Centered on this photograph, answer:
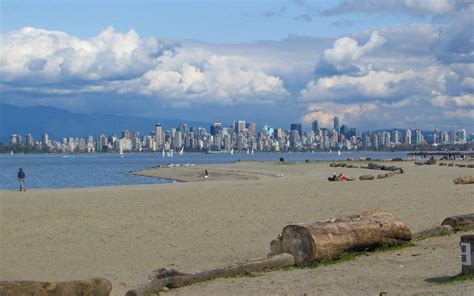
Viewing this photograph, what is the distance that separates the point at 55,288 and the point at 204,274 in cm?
268

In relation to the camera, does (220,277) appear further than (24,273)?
No

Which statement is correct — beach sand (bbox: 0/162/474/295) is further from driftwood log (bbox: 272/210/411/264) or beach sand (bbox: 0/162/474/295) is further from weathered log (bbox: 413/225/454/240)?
driftwood log (bbox: 272/210/411/264)

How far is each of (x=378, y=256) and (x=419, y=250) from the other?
0.94 metres

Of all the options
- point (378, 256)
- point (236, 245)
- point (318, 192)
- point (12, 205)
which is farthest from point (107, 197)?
point (378, 256)

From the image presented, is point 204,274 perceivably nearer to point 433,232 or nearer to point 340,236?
point 340,236

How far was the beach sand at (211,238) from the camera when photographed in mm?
11461

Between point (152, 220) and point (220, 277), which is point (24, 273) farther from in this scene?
point (152, 220)

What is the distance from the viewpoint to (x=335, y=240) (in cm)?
1328

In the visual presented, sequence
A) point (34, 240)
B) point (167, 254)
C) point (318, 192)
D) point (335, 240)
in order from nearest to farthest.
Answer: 1. point (335, 240)
2. point (167, 254)
3. point (34, 240)
4. point (318, 192)

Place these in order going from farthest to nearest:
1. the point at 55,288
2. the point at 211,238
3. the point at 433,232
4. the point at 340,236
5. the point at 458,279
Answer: the point at 211,238 → the point at 433,232 → the point at 340,236 → the point at 458,279 → the point at 55,288

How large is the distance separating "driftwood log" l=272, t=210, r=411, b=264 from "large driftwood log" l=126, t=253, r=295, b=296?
30 cm

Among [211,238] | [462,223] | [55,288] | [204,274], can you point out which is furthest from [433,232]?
[55,288]

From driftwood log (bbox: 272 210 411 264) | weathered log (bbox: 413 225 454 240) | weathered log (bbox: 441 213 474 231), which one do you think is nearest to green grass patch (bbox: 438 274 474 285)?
driftwood log (bbox: 272 210 411 264)

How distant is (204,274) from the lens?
11.9 meters
